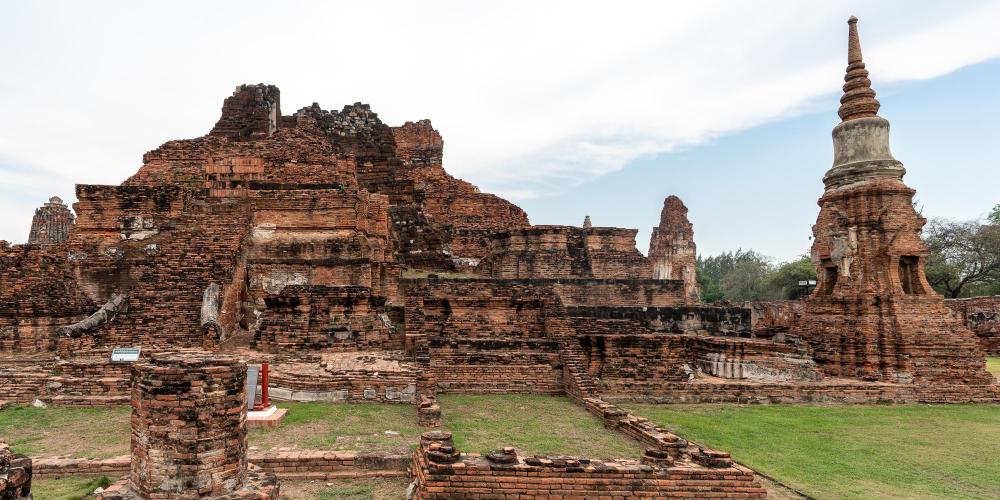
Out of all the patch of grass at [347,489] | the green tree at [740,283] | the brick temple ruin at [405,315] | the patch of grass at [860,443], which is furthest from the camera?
the green tree at [740,283]

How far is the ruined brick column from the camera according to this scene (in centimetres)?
468

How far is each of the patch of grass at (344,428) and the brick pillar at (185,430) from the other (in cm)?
175

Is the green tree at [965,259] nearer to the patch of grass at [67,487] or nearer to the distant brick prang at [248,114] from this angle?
the distant brick prang at [248,114]

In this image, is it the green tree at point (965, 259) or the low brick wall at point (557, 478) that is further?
the green tree at point (965, 259)

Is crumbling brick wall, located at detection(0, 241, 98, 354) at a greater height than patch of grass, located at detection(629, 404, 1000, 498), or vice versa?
crumbling brick wall, located at detection(0, 241, 98, 354)

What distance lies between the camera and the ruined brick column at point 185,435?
4676 millimetres

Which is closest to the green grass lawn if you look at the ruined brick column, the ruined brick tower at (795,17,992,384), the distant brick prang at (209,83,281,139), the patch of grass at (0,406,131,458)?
the patch of grass at (0,406,131,458)

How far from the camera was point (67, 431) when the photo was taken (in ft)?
23.6

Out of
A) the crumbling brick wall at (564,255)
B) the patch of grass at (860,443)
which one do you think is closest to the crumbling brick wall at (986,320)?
the patch of grass at (860,443)

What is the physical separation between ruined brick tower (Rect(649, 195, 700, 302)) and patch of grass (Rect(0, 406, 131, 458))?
103 ft

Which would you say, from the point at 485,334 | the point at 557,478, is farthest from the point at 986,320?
the point at 557,478

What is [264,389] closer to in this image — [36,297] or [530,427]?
[530,427]

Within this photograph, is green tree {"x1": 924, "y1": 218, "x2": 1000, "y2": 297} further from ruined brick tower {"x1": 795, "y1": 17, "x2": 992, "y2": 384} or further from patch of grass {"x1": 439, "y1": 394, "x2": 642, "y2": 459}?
patch of grass {"x1": 439, "y1": 394, "x2": 642, "y2": 459}

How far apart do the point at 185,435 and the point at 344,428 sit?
2.88 m
